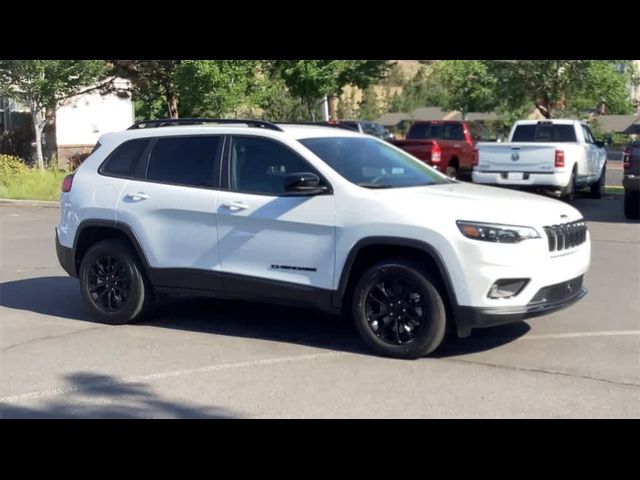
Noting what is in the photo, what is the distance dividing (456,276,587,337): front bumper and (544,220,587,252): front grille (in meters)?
0.31

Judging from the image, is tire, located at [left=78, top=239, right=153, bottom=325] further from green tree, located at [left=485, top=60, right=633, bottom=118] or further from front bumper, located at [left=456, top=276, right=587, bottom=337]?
green tree, located at [left=485, top=60, right=633, bottom=118]

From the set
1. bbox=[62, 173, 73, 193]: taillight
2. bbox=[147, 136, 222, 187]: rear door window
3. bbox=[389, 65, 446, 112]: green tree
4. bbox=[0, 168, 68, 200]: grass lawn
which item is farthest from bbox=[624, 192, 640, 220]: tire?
bbox=[389, 65, 446, 112]: green tree

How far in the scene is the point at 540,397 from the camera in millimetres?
5973

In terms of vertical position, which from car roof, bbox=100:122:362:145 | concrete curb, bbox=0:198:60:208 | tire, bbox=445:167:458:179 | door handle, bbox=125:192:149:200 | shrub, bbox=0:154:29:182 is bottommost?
concrete curb, bbox=0:198:60:208

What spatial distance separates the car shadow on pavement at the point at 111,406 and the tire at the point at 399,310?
5.49ft

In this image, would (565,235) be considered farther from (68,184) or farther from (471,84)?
Answer: (471,84)

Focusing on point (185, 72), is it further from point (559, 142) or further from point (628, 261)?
point (628, 261)

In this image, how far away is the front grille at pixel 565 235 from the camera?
22.3 feet

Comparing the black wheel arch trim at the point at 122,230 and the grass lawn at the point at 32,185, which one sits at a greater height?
the black wheel arch trim at the point at 122,230

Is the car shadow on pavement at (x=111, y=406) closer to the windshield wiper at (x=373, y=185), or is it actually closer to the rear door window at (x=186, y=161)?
the rear door window at (x=186, y=161)

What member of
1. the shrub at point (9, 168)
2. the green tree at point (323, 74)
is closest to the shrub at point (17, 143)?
the shrub at point (9, 168)

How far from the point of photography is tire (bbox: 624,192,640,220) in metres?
15.8

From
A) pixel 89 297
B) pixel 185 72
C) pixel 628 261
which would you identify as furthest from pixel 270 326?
pixel 185 72
